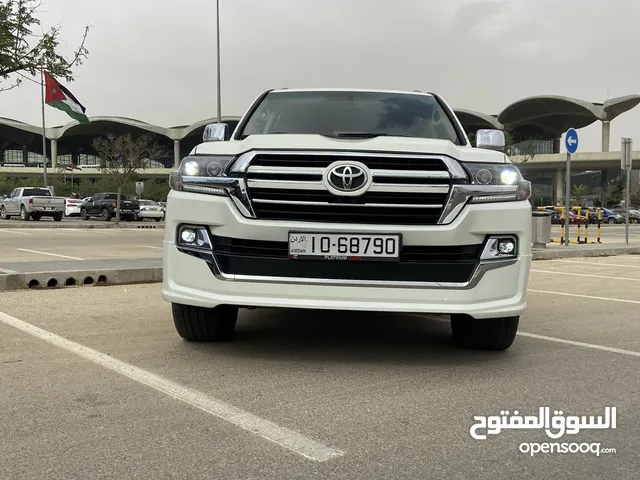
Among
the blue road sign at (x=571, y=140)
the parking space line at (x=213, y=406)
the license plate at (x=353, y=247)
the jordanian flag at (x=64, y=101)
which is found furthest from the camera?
the jordanian flag at (x=64, y=101)

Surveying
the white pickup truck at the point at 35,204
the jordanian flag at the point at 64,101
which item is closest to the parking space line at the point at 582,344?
the jordanian flag at the point at 64,101

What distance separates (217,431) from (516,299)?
6.77 feet

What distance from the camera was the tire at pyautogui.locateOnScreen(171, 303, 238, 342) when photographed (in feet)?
14.0

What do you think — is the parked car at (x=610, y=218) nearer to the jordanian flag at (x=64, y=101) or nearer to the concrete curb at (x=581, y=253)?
the concrete curb at (x=581, y=253)

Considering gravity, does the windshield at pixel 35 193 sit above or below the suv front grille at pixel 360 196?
above

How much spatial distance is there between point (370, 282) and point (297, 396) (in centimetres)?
82

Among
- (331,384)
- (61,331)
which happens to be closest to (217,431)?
(331,384)

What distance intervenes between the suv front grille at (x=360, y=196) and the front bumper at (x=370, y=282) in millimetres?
77

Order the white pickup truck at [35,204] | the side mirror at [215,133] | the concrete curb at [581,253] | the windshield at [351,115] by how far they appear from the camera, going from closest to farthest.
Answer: the side mirror at [215,133]
the windshield at [351,115]
the concrete curb at [581,253]
the white pickup truck at [35,204]

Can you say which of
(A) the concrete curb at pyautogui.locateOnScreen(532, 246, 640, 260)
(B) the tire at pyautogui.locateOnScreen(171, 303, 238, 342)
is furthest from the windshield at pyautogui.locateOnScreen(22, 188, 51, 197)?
(B) the tire at pyautogui.locateOnScreen(171, 303, 238, 342)

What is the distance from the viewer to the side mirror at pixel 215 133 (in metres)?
4.80

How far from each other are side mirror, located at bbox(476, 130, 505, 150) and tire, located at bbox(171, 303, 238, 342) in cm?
221

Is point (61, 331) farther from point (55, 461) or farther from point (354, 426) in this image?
point (354, 426)

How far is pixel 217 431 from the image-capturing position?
2826mm
